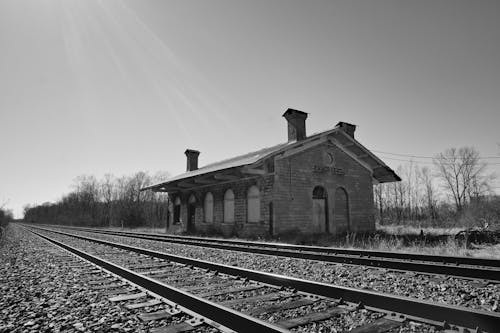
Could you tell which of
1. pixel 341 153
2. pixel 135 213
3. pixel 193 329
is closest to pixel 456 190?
pixel 341 153

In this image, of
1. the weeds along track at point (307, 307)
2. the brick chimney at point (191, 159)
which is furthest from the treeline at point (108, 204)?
the weeds along track at point (307, 307)

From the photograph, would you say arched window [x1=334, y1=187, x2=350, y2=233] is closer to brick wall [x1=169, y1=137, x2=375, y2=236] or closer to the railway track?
brick wall [x1=169, y1=137, x2=375, y2=236]

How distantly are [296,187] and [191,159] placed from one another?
14.8m

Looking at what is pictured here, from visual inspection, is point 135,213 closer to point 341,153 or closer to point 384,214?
point 341,153

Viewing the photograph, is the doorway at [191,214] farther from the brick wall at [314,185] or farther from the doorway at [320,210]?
the doorway at [320,210]

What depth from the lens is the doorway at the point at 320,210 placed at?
17.2m

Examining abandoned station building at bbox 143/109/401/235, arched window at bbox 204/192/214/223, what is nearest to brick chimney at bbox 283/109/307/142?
abandoned station building at bbox 143/109/401/235

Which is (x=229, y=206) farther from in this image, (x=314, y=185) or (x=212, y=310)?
(x=212, y=310)

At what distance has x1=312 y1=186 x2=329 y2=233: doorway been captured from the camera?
17234 millimetres

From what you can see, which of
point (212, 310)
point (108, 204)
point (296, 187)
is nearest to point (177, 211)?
point (296, 187)

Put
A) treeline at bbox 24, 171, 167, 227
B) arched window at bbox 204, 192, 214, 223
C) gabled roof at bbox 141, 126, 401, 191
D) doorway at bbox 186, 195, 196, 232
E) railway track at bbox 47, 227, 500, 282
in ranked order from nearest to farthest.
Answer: railway track at bbox 47, 227, 500, 282
gabled roof at bbox 141, 126, 401, 191
arched window at bbox 204, 192, 214, 223
doorway at bbox 186, 195, 196, 232
treeline at bbox 24, 171, 167, 227

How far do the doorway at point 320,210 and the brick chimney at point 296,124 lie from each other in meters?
3.11

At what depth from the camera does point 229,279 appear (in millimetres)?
5406

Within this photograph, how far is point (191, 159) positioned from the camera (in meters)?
29.1
